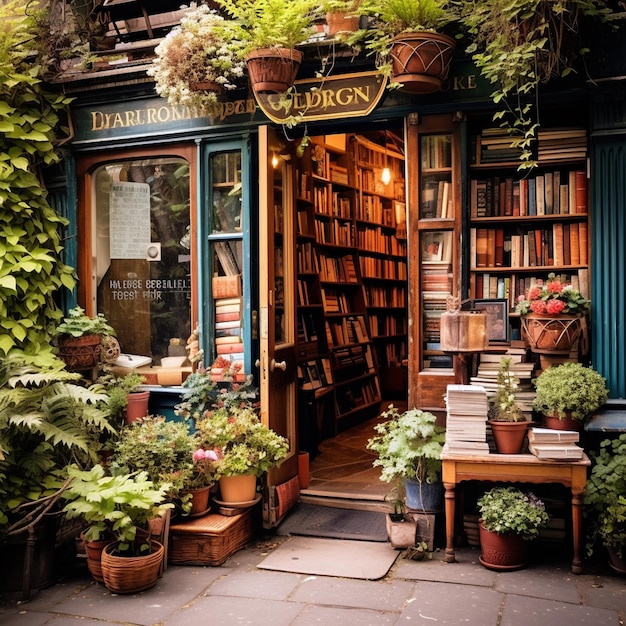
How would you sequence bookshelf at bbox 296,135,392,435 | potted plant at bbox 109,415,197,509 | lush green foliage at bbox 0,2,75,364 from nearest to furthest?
potted plant at bbox 109,415,197,509 < lush green foliage at bbox 0,2,75,364 < bookshelf at bbox 296,135,392,435

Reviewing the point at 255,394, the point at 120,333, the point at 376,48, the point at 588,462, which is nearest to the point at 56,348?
the point at 120,333

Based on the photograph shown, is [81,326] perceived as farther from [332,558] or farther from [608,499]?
[608,499]

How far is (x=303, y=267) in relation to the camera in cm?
784

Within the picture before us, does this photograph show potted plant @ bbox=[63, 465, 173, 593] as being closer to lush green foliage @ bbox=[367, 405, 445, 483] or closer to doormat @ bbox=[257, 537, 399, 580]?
doormat @ bbox=[257, 537, 399, 580]

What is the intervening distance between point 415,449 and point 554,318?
1287 millimetres

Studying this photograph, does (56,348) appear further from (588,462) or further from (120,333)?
(588,462)

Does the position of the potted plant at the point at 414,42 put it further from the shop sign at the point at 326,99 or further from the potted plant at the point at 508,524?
the potted plant at the point at 508,524

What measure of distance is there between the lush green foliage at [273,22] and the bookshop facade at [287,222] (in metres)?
0.50

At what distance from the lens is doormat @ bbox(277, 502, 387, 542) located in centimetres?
555

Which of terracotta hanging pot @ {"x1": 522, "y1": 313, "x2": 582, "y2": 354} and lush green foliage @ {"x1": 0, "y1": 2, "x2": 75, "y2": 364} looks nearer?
terracotta hanging pot @ {"x1": 522, "y1": 313, "x2": 582, "y2": 354}

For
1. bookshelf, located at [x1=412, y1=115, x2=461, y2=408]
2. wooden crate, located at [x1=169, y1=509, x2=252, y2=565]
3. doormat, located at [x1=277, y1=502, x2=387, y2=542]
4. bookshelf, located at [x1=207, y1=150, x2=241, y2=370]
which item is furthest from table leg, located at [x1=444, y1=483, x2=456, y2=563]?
bookshelf, located at [x1=207, y1=150, x2=241, y2=370]

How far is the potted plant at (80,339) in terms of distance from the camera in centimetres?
621

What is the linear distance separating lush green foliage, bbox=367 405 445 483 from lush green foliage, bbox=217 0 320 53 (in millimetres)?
2779

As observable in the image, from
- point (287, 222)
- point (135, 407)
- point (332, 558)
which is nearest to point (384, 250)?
point (287, 222)
